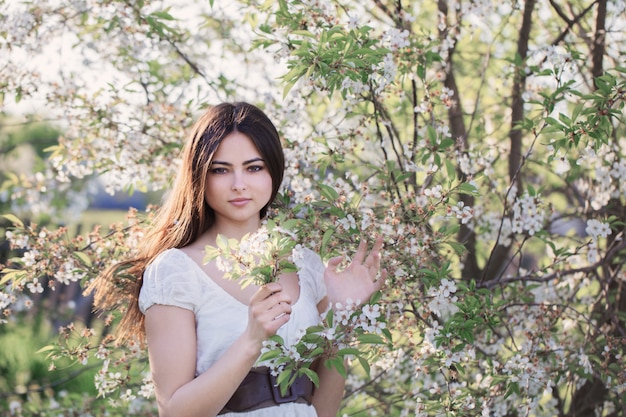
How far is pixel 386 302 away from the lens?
2363mm

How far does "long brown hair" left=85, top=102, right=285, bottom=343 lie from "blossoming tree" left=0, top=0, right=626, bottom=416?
0.13 metres

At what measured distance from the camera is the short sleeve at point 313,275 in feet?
7.57

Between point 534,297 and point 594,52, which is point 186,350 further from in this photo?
point 594,52

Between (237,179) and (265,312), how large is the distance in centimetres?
42

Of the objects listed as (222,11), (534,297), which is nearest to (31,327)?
(222,11)

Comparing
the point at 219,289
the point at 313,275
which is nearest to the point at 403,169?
the point at 313,275

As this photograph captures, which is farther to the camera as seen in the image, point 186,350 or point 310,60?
point 310,60

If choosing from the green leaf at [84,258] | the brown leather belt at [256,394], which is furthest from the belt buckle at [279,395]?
the green leaf at [84,258]

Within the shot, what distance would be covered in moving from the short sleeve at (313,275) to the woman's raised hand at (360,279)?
0.35 feet

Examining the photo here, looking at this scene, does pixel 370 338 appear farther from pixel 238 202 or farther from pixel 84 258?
pixel 84 258

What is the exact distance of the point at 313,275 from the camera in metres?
2.33

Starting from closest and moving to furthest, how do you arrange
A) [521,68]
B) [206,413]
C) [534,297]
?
[206,413] < [521,68] < [534,297]

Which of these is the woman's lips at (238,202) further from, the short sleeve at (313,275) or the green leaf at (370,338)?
the green leaf at (370,338)

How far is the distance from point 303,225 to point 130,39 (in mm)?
1262
